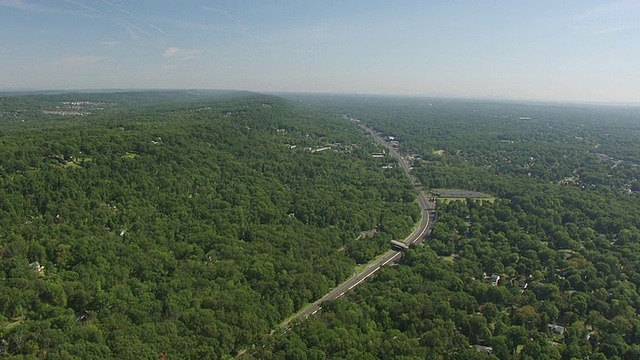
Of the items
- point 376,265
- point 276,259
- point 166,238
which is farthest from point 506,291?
point 166,238

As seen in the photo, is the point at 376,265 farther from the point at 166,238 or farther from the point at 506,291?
the point at 166,238

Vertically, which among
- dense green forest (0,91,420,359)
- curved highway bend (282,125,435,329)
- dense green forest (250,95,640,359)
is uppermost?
dense green forest (0,91,420,359)

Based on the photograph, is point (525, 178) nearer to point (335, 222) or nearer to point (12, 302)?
point (335, 222)

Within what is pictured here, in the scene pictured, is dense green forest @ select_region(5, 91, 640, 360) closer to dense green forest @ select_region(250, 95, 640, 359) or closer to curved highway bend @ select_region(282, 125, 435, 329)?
dense green forest @ select_region(250, 95, 640, 359)

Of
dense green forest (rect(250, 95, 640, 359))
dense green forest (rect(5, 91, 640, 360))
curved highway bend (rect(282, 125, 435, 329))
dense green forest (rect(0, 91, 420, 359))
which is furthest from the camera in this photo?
curved highway bend (rect(282, 125, 435, 329))

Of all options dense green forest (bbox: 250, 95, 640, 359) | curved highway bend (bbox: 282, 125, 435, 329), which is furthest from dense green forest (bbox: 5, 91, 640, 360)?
curved highway bend (bbox: 282, 125, 435, 329)

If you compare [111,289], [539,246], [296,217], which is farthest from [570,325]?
[111,289]

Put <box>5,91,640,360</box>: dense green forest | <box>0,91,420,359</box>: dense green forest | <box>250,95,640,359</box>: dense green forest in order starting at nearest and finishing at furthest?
<box>0,91,420,359</box>: dense green forest < <box>5,91,640,360</box>: dense green forest < <box>250,95,640,359</box>: dense green forest

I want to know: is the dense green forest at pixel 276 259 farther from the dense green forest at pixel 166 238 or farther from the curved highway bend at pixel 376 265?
the curved highway bend at pixel 376 265
